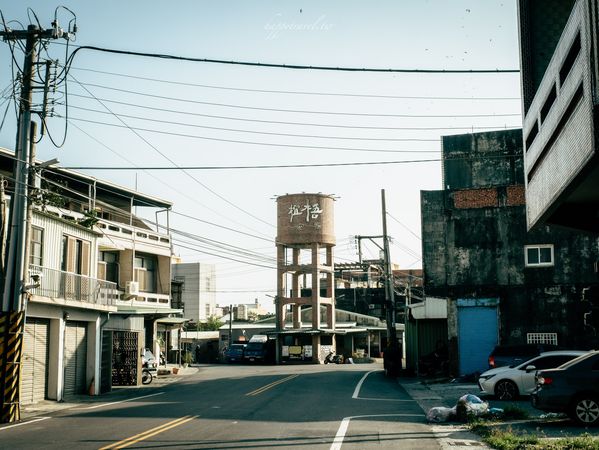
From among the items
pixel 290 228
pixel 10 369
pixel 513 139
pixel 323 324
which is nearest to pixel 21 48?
pixel 10 369

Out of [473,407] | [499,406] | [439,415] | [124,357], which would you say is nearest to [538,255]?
[499,406]

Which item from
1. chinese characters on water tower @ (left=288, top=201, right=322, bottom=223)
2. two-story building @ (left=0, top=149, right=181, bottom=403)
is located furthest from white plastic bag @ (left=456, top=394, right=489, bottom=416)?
chinese characters on water tower @ (left=288, top=201, right=322, bottom=223)

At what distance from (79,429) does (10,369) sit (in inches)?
179

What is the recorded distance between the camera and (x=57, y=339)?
28.1m

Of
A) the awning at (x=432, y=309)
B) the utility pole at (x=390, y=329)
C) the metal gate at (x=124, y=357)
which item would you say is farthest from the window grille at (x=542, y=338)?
the metal gate at (x=124, y=357)

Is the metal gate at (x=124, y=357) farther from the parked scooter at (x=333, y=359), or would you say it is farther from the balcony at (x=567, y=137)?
the parked scooter at (x=333, y=359)

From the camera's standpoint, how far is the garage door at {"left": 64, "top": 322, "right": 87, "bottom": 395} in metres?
29.1

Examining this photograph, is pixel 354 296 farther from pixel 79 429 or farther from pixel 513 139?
pixel 79 429

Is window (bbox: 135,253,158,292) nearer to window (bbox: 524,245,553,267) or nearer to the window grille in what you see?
window (bbox: 524,245,553,267)

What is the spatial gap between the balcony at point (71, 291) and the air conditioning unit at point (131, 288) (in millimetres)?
11894

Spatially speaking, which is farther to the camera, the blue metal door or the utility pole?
the utility pole

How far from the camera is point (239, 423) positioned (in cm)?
1748

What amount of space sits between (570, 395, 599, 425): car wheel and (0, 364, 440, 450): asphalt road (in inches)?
124

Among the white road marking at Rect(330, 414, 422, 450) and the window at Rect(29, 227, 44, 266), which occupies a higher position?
the window at Rect(29, 227, 44, 266)
